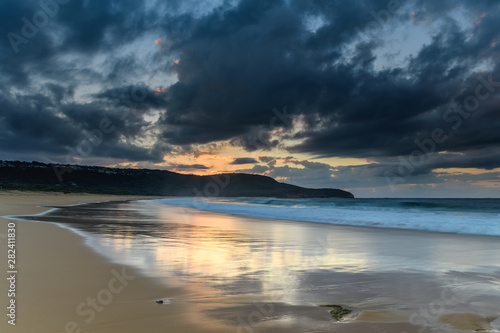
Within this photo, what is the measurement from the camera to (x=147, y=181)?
182m

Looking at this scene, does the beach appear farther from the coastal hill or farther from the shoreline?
the coastal hill

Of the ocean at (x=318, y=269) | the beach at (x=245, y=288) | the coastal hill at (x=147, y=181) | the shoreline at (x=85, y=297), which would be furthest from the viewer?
the coastal hill at (x=147, y=181)

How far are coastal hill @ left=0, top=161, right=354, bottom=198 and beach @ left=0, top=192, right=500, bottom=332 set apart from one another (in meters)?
135

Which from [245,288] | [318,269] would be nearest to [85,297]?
[245,288]

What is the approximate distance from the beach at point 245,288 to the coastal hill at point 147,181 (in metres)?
135

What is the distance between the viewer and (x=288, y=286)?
473 cm

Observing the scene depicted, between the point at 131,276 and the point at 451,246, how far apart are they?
7702mm

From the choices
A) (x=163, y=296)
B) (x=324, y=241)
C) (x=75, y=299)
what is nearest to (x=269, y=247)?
(x=324, y=241)

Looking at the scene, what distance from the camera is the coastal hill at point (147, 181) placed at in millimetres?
136500

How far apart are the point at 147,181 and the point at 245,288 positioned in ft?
604

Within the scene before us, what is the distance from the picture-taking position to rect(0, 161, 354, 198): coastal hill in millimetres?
136500

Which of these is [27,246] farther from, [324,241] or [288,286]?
[324,241]

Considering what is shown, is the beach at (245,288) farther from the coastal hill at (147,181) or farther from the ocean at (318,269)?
the coastal hill at (147,181)

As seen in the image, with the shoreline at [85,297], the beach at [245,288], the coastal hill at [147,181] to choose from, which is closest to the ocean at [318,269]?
the beach at [245,288]
